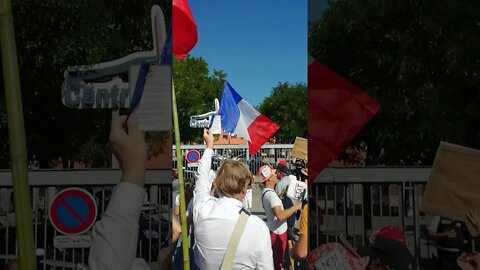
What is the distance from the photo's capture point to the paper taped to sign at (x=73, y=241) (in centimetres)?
181

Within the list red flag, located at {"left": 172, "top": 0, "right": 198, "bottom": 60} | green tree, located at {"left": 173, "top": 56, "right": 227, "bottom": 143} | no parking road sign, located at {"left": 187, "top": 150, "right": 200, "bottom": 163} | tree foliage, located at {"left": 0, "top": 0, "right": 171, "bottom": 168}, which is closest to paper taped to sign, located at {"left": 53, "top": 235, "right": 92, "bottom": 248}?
tree foliage, located at {"left": 0, "top": 0, "right": 171, "bottom": 168}

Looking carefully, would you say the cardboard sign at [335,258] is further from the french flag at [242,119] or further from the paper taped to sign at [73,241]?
the french flag at [242,119]

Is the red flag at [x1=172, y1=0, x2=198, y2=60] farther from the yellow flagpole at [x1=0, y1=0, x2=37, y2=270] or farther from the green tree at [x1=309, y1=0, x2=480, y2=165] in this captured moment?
the yellow flagpole at [x1=0, y1=0, x2=37, y2=270]

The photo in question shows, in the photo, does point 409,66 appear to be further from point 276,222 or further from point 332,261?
point 276,222

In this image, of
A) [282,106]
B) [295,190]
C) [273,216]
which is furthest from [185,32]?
[282,106]

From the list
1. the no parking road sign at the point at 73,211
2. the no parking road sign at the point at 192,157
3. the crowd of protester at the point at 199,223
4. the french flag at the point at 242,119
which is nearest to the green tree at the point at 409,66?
the crowd of protester at the point at 199,223

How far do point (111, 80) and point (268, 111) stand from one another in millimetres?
46778

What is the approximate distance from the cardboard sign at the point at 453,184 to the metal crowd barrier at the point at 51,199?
94 centimetres

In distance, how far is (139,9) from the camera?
1.85m

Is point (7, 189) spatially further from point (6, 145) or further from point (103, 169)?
point (103, 169)

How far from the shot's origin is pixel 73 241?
1809 millimetres

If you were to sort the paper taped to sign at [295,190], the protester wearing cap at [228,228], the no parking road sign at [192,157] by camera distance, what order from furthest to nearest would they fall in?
the no parking road sign at [192,157] → the paper taped to sign at [295,190] → the protester wearing cap at [228,228]

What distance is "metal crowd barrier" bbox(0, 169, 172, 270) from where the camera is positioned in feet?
5.84

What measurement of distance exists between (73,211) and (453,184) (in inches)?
52.1
